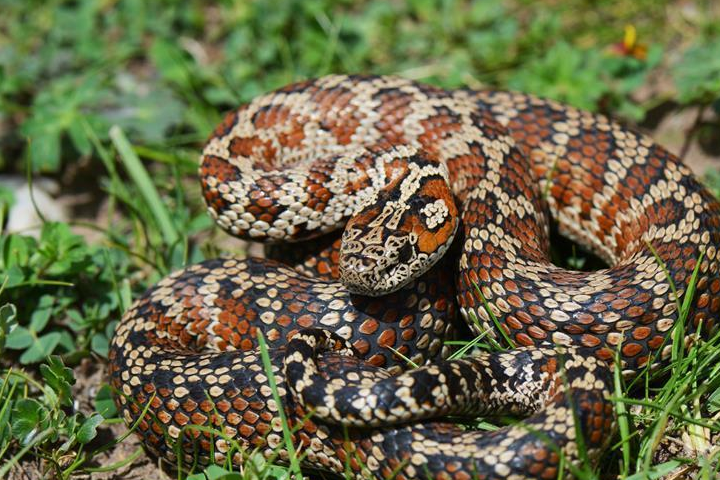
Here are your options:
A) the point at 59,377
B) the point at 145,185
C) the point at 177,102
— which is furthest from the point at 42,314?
the point at 177,102

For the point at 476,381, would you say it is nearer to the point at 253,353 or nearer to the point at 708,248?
the point at 253,353

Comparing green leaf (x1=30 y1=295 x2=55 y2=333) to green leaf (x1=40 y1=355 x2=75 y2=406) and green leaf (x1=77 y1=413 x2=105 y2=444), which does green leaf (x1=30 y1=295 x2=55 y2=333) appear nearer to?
green leaf (x1=40 y1=355 x2=75 y2=406)

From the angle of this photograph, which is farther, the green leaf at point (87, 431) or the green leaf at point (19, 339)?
the green leaf at point (19, 339)

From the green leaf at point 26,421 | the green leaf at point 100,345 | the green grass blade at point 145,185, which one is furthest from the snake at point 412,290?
the green grass blade at point 145,185

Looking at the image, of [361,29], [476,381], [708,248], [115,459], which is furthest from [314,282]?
[361,29]

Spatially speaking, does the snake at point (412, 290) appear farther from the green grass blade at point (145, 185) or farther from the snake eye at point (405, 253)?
the green grass blade at point (145, 185)

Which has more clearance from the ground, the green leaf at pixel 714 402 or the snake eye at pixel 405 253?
the snake eye at pixel 405 253

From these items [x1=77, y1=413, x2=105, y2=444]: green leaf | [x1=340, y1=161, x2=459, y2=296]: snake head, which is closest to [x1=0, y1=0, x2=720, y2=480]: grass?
[x1=77, y1=413, x2=105, y2=444]: green leaf
